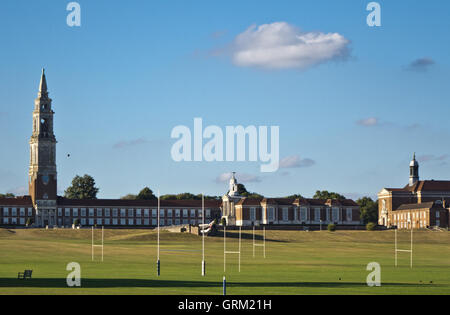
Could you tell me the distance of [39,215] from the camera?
198000 mm

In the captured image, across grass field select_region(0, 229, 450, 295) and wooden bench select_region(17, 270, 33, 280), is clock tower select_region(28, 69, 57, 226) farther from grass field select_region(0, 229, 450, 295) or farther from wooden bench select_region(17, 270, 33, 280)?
wooden bench select_region(17, 270, 33, 280)

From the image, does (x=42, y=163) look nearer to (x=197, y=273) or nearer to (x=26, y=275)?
(x=197, y=273)

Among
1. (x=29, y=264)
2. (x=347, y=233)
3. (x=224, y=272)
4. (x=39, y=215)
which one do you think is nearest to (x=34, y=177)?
(x=39, y=215)

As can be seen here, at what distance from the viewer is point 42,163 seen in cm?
19825

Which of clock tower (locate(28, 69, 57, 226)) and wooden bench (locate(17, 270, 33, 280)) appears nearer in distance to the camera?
wooden bench (locate(17, 270, 33, 280))

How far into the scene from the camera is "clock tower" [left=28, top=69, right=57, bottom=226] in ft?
648

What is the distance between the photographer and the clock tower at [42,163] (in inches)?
7776

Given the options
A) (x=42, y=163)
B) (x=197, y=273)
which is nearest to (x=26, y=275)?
(x=197, y=273)

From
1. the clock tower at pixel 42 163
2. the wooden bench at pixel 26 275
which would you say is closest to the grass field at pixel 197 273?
the wooden bench at pixel 26 275

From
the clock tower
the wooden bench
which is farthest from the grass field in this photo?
the clock tower

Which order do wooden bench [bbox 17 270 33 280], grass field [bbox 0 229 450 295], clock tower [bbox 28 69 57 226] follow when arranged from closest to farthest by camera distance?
grass field [bbox 0 229 450 295]
wooden bench [bbox 17 270 33 280]
clock tower [bbox 28 69 57 226]

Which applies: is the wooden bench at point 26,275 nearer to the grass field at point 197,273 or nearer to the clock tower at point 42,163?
the grass field at point 197,273

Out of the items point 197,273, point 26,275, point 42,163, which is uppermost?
point 42,163
